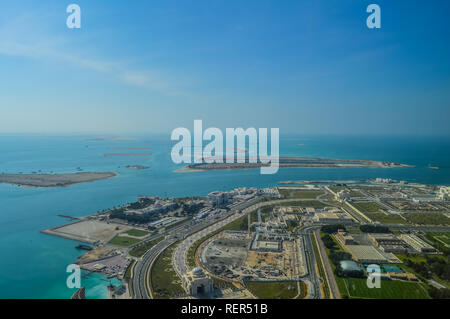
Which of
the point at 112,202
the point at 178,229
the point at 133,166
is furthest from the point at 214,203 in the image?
the point at 133,166

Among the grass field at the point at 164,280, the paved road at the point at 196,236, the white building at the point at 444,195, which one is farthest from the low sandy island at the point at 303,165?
the grass field at the point at 164,280

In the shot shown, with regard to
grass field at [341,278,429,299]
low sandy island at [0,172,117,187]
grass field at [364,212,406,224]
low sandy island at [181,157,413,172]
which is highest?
low sandy island at [181,157,413,172]

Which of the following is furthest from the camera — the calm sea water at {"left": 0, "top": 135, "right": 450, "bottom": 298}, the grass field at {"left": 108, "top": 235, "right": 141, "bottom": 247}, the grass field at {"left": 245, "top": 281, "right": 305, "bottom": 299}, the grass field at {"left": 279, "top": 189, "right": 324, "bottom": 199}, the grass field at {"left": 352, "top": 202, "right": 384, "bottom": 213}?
the grass field at {"left": 279, "top": 189, "right": 324, "bottom": 199}

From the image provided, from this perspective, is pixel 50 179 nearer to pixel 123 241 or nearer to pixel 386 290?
pixel 123 241

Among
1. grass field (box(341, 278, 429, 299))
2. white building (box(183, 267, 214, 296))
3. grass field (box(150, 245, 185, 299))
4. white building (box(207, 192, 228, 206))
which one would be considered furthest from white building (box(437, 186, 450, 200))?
grass field (box(150, 245, 185, 299))

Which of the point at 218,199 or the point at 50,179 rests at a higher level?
the point at 50,179

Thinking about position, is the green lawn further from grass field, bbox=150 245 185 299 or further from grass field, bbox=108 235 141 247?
grass field, bbox=108 235 141 247

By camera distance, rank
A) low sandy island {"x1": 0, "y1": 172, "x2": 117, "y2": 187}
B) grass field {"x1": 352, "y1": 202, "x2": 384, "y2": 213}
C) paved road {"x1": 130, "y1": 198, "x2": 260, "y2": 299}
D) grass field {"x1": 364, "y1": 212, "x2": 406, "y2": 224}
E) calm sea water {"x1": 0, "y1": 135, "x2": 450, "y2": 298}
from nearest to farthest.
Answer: paved road {"x1": 130, "y1": 198, "x2": 260, "y2": 299} < calm sea water {"x1": 0, "y1": 135, "x2": 450, "y2": 298} < grass field {"x1": 364, "y1": 212, "x2": 406, "y2": 224} < grass field {"x1": 352, "y1": 202, "x2": 384, "y2": 213} < low sandy island {"x1": 0, "y1": 172, "x2": 117, "y2": 187}

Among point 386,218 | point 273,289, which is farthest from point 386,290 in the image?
point 386,218
